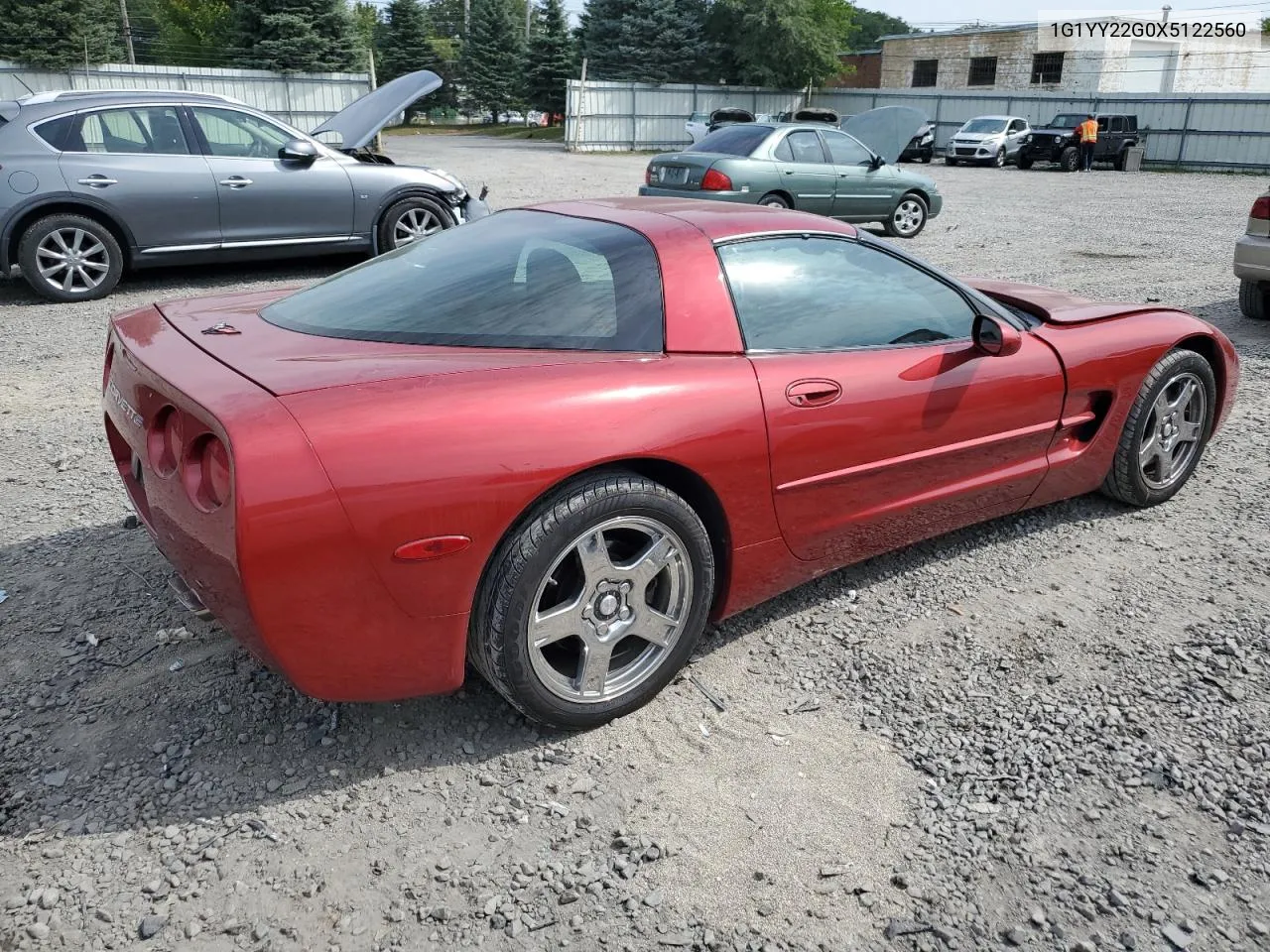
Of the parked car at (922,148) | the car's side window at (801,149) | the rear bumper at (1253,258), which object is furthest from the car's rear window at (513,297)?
the parked car at (922,148)

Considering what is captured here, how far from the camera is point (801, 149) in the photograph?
1205cm

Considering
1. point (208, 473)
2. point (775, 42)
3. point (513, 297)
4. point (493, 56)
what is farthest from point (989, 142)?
point (493, 56)

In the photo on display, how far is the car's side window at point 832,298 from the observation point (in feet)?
10.1

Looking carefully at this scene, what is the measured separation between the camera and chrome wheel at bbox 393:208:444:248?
9.27 meters

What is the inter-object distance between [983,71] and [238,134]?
44.9 metres

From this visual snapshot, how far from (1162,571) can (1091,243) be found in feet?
32.9

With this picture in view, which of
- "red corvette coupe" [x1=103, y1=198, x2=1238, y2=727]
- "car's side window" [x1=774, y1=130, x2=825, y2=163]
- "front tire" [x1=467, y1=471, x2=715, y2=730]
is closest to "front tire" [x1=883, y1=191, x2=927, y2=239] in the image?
"car's side window" [x1=774, y1=130, x2=825, y2=163]

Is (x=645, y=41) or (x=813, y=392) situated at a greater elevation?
(x=645, y=41)

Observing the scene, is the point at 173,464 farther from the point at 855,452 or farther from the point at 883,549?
the point at 883,549

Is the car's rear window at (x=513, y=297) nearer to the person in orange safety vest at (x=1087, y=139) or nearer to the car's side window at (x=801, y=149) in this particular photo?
the car's side window at (x=801, y=149)

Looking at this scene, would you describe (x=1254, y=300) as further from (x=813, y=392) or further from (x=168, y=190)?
(x=168, y=190)

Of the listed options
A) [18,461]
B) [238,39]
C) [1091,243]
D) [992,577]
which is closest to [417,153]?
[238,39]

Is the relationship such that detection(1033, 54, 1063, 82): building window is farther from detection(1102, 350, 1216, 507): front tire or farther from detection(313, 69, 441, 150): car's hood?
detection(1102, 350, 1216, 507): front tire

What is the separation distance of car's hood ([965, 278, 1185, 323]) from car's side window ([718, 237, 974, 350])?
1.84 ft
